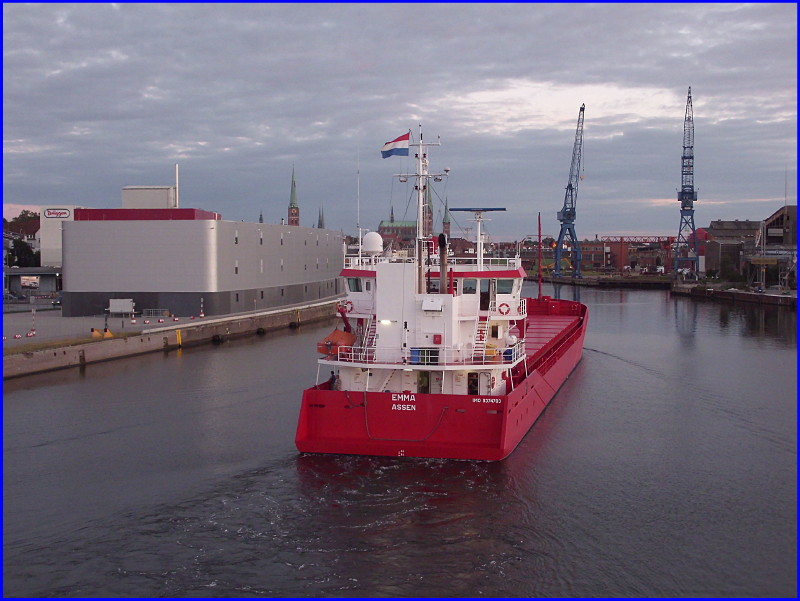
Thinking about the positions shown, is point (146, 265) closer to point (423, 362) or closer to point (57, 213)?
point (423, 362)

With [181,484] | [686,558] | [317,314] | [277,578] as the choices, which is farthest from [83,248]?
[686,558]

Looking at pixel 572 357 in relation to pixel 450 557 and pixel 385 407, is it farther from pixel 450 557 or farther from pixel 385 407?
pixel 450 557

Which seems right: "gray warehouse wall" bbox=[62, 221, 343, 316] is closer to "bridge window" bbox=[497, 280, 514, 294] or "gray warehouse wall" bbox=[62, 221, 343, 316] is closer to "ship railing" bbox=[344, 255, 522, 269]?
"ship railing" bbox=[344, 255, 522, 269]

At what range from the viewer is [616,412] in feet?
76.4

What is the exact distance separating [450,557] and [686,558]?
396 cm

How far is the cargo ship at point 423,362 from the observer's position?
54.9ft

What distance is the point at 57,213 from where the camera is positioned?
66625 millimetres

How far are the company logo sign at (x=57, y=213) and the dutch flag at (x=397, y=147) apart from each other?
56306mm

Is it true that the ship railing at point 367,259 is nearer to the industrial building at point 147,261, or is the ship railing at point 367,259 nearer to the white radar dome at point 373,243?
the white radar dome at point 373,243

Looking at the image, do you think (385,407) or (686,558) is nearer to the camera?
(686,558)

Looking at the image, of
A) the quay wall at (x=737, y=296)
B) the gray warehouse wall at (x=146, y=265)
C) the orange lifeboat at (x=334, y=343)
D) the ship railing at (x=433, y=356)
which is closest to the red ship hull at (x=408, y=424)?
the ship railing at (x=433, y=356)

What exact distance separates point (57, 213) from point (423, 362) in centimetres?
5875

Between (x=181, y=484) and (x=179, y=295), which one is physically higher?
(x=179, y=295)

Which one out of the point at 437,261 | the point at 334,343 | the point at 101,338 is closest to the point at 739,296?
the point at 101,338
